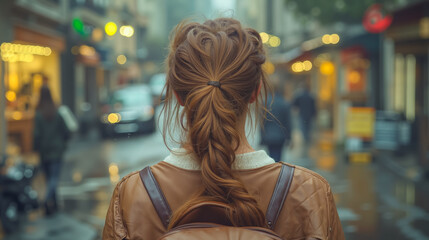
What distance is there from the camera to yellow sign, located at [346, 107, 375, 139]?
14.0 meters

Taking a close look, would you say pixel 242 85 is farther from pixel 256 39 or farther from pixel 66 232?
pixel 66 232

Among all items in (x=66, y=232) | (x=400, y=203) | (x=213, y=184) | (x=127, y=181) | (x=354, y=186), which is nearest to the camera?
(x=213, y=184)

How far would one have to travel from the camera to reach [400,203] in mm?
8391

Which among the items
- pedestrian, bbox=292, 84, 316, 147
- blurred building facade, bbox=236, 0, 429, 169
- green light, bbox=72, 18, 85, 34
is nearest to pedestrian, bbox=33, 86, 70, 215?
blurred building facade, bbox=236, 0, 429, 169

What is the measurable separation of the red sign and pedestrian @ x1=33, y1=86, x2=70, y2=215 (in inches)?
365

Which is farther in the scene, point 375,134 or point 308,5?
point 308,5

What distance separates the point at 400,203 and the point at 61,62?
1645 cm

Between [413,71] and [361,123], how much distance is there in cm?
409

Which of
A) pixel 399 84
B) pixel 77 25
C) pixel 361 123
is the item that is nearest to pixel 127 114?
pixel 77 25

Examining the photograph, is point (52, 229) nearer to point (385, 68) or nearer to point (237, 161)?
point (237, 161)

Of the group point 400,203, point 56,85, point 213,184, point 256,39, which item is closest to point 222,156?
point 213,184

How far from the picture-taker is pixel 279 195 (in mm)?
1734

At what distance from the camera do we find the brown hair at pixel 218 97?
5.44 feet

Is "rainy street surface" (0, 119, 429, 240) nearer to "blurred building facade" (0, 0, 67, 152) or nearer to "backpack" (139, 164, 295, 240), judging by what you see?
"blurred building facade" (0, 0, 67, 152)
